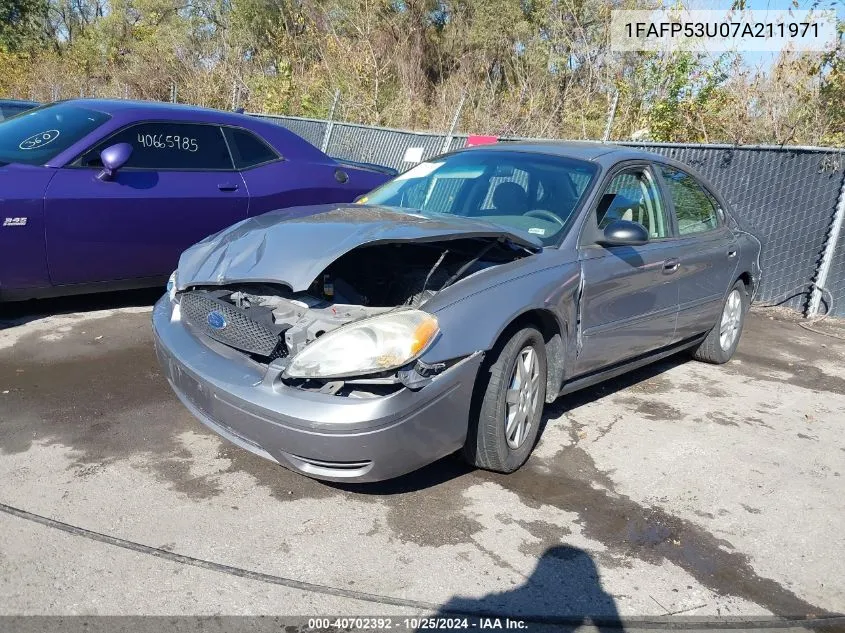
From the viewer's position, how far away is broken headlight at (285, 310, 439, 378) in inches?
118

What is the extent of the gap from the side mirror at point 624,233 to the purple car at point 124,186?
325 cm

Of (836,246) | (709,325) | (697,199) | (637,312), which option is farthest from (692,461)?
(836,246)

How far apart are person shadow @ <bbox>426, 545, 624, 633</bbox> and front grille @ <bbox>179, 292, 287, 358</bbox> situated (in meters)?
1.27

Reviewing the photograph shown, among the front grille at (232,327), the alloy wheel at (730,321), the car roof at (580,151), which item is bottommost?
the alloy wheel at (730,321)

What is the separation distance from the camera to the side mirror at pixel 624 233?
13.4 feet

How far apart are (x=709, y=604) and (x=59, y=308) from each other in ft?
16.4

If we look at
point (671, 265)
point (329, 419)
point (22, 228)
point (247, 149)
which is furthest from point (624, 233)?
point (22, 228)

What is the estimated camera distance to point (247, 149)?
642cm

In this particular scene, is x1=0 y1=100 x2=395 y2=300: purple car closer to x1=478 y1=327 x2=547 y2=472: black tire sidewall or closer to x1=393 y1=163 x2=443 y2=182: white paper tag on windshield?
x1=393 y1=163 x2=443 y2=182: white paper tag on windshield

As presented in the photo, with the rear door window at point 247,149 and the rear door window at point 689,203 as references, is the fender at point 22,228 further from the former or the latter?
the rear door window at point 689,203

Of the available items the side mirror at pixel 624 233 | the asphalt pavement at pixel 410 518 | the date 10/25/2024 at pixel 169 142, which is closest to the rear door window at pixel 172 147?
the date 10/25/2024 at pixel 169 142

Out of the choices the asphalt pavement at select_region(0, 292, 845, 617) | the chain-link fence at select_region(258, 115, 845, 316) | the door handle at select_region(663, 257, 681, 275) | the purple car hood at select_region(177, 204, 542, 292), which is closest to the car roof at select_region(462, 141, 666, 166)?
the door handle at select_region(663, 257, 681, 275)

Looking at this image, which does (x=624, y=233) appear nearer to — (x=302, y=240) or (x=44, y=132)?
(x=302, y=240)

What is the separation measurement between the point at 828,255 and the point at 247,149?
568 cm
